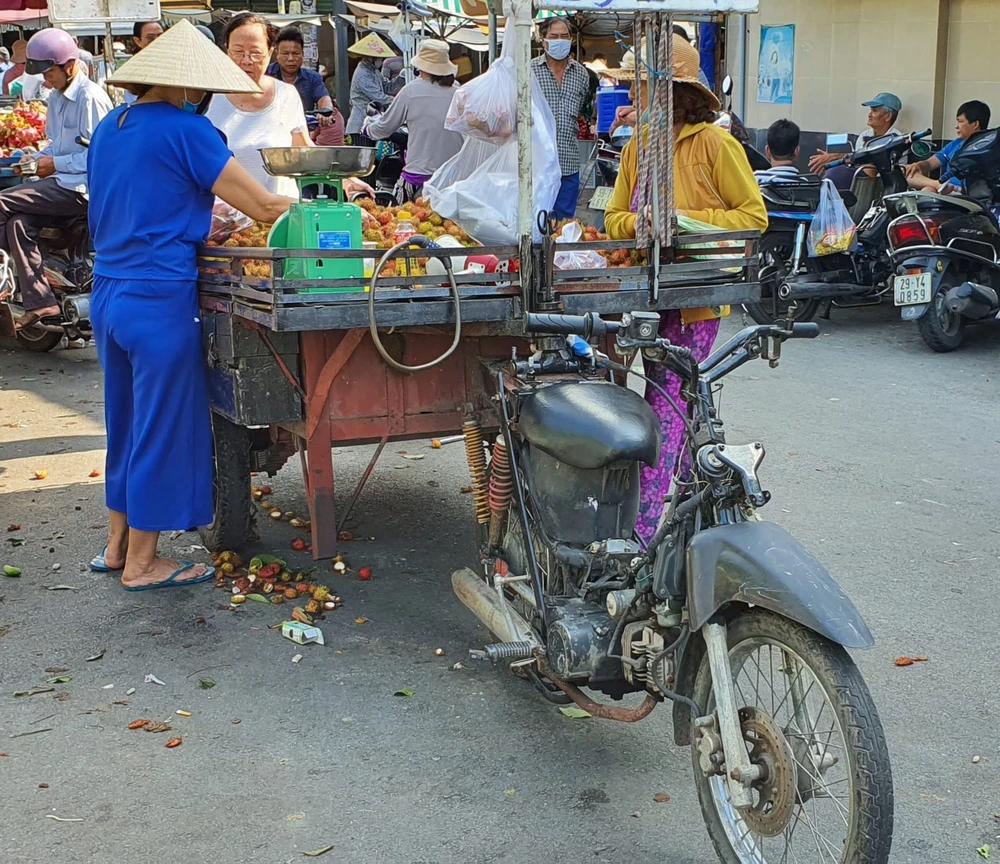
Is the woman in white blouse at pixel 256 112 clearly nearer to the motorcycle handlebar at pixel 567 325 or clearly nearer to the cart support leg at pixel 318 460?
the cart support leg at pixel 318 460

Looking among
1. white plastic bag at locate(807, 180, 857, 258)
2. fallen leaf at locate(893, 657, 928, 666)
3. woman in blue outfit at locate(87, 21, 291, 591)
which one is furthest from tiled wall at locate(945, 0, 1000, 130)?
woman in blue outfit at locate(87, 21, 291, 591)

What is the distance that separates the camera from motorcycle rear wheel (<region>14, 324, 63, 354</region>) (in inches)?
375

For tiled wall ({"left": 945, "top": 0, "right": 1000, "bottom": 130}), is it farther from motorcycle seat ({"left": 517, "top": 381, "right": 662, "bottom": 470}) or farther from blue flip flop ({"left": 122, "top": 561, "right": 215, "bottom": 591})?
motorcycle seat ({"left": 517, "top": 381, "right": 662, "bottom": 470})

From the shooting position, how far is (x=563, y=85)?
10.2 meters

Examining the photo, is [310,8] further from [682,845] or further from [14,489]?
[682,845]

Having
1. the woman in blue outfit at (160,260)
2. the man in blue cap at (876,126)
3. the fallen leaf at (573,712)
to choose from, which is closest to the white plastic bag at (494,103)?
the woman in blue outfit at (160,260)

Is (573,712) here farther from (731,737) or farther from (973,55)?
(973,55)

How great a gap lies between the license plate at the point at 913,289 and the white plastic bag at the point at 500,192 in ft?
14.6

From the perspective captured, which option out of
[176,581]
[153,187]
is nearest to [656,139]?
[153,187]

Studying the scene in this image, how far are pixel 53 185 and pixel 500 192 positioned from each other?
17.2ft

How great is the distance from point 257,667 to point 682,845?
66.0 inches

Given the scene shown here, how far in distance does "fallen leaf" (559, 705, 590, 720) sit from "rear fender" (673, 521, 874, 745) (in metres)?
0.91

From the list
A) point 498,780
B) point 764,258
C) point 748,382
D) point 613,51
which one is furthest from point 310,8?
point 498,780

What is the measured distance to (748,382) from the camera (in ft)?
27.4
